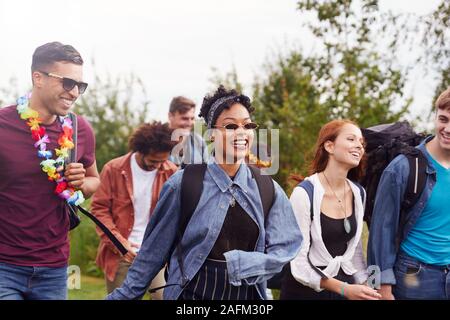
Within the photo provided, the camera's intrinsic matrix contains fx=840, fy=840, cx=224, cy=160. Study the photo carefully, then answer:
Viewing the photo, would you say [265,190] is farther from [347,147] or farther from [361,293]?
[347,147]

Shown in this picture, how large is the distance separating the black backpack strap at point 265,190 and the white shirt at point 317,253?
2.75ft

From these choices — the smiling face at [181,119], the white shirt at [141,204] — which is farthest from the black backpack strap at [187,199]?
the smiling face at [181,119]

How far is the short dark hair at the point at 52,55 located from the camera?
18.4ft

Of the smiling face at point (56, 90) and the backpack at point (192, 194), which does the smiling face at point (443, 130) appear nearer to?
the backpack at point (192, 194)

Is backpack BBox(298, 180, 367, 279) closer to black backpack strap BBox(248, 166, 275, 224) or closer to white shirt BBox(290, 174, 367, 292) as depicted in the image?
white shirt BBox(290, 174, 367, 292)

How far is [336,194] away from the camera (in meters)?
6.00

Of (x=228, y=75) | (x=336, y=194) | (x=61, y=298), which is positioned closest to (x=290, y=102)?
(x=228, y=75)

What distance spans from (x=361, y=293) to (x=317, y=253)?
0.45m

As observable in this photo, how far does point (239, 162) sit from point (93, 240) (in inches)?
381

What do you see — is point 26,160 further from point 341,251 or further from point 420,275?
point 420,275

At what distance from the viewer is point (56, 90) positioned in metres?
5.54

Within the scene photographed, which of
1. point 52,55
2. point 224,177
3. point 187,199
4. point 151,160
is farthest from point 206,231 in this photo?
point 151,160

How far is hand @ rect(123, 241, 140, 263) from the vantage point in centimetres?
740

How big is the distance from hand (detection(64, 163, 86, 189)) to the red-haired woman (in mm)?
1463
